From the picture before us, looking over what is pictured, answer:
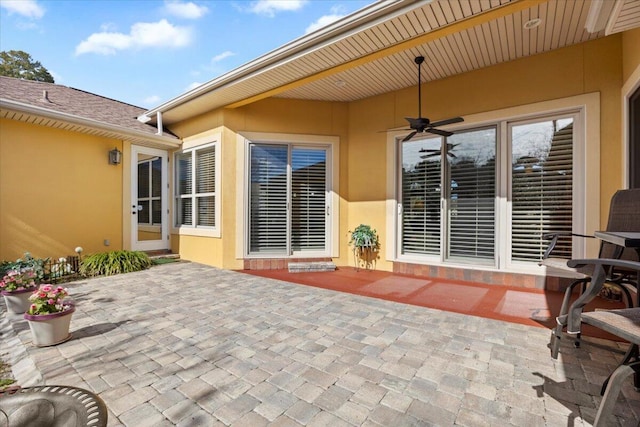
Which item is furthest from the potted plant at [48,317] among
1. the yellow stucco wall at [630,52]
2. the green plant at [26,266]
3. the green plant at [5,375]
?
the yellow stucco wall at [630,52]

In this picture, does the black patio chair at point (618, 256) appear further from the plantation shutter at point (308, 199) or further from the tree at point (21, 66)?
the tree at point (21, 66)

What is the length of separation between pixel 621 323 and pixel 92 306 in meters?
4.57

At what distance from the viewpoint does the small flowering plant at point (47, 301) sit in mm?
2492

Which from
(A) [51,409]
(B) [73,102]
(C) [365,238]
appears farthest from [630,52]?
(B) [73,102]

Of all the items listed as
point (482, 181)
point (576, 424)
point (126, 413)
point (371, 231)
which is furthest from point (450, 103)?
point (126, 413)

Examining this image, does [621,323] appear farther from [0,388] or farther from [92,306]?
[92,306]

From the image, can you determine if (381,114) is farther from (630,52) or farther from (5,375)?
(5,375)

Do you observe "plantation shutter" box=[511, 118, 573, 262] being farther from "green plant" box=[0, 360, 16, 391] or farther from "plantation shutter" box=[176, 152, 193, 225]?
"plantation shutter" box=[176, 152, 193, 225]

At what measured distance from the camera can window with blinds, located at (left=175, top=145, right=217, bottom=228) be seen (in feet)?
19.7

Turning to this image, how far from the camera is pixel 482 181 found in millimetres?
4629

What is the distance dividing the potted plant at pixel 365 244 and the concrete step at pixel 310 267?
561 millimetres

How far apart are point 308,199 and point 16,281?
4242 mm

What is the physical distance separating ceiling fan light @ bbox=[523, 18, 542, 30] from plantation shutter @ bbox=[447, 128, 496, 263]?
1430 millimetres

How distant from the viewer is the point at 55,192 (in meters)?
5.34
